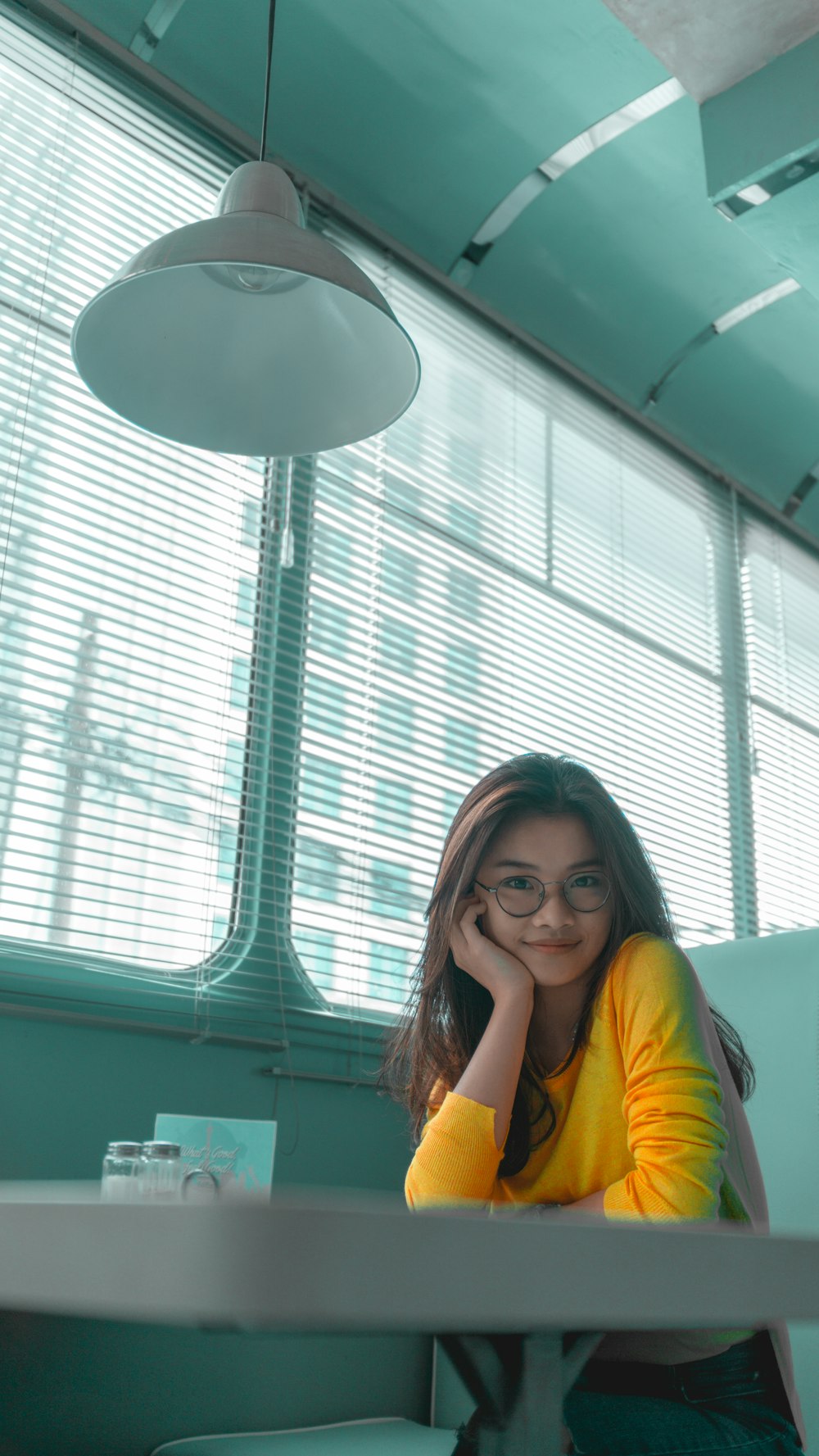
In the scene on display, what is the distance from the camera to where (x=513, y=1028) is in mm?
1528

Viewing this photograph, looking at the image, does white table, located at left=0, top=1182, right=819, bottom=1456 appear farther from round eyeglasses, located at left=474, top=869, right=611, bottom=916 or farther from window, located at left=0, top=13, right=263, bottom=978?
window, located at left=0, top=13, right=263, bottom=978

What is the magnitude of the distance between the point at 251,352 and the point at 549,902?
852 mm

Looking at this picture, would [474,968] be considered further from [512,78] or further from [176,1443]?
[512,78]

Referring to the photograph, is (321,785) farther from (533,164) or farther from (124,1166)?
(533,164)

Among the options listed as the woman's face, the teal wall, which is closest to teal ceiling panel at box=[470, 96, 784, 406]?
the woman's face

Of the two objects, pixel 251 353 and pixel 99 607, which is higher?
pixel 251 353

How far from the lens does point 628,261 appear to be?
11.1 ft

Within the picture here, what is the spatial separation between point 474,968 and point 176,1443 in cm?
92

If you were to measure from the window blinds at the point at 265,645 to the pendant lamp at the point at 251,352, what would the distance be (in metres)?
0.65

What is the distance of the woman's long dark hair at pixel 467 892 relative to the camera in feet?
5.10

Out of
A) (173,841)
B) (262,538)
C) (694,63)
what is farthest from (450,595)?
(694,63)

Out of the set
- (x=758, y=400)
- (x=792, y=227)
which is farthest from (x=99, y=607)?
(x=758, y=400)

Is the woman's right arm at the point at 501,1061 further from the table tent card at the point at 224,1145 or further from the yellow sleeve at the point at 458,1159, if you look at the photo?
the table tent card at the point at 224,1145

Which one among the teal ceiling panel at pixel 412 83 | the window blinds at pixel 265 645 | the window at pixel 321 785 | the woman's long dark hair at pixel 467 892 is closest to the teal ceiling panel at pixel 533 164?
the teal ceiling panel at pixel 412 83
